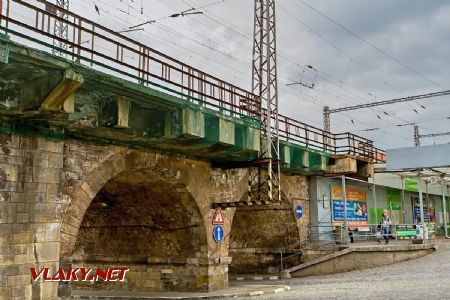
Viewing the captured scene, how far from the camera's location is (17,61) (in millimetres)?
9492

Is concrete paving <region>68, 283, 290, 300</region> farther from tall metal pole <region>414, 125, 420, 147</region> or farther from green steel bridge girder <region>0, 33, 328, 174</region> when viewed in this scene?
tall metal pole <region>414, 125, 420, 147</region>

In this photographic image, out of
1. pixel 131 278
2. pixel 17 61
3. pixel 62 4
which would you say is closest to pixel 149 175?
pixel 131 278

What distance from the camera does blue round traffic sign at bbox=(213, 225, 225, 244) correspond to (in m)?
17.4

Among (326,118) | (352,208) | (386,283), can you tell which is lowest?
(386,283)

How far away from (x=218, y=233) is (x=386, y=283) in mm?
5566

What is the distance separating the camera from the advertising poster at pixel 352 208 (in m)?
24.9

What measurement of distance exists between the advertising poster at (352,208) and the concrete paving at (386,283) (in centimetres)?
394

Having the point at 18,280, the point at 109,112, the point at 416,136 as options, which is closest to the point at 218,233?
the point at 109,112

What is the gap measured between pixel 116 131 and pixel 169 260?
22.3 feet

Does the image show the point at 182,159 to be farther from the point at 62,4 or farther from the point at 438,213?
the point at 438,213

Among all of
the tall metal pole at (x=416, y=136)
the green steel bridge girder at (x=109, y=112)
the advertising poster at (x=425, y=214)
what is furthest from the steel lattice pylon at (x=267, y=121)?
the tall metal pole at (x=416, y=136)

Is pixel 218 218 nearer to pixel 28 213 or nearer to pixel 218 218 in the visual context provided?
pixel 218 218

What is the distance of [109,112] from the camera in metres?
12.1

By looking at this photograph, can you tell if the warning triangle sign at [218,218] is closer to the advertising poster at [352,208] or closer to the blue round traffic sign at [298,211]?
the blue round traffic sign at [298,211]
